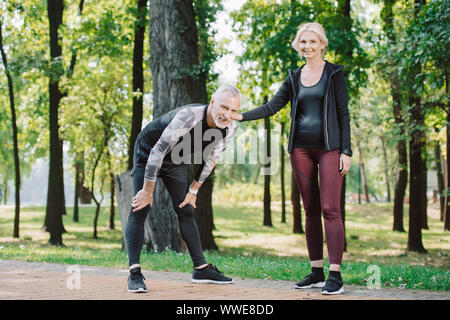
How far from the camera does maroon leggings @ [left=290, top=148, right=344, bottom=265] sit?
195 inches

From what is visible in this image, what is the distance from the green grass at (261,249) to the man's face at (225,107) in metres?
2.13

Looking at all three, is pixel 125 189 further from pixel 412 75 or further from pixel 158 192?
pixel 412 75

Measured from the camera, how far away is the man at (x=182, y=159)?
4.90m

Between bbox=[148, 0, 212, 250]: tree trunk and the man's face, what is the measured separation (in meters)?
6.13


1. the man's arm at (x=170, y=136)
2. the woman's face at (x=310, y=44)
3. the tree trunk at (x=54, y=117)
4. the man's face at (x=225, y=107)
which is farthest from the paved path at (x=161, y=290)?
the tree trunk at (x=54, y=117)

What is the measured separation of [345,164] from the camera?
16.3 feet

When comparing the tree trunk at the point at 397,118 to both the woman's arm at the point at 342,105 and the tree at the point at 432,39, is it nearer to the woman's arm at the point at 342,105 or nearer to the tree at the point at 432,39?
the tree at the point at 432,39

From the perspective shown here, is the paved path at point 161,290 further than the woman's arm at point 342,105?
No

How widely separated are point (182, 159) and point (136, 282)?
1308 mm

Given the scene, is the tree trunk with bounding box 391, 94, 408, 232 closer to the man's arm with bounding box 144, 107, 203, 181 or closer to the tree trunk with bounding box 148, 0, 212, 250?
the tree trunk with bounding box 148, 0, 212, 250

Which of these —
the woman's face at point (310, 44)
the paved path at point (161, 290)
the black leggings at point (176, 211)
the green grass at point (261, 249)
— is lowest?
the green grass at point (261, 249)

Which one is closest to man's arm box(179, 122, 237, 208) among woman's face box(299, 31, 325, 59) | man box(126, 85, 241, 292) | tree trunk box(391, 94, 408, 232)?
man box(126, 85, 241, 292)

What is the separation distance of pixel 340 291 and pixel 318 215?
86cm
